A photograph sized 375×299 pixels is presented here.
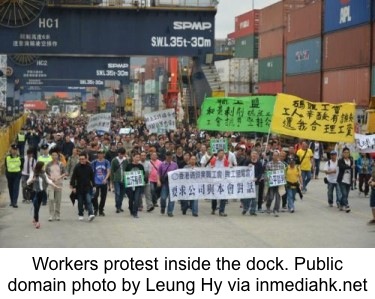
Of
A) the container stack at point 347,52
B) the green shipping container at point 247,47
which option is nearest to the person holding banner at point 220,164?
the container stack at point 347,52

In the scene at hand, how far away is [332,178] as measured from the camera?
18.8 m

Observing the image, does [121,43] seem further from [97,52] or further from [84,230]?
[84,230]

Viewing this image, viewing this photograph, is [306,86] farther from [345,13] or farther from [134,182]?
[134,182]

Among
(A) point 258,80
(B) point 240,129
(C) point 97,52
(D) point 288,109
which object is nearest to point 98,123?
(C) point 97,52

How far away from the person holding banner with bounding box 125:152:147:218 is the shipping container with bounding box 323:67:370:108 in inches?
1036

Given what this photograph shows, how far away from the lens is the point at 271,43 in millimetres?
70875

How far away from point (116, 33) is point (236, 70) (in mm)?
48364

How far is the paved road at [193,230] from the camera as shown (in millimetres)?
13367

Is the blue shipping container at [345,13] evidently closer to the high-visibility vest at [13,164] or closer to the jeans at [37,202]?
the high-visibility vest at [13,164]

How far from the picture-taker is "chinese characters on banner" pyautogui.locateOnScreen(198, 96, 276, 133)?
23.0 m

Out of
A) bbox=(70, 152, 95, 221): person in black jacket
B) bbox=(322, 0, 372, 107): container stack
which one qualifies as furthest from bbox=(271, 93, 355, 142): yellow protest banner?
bbox=(322, 0, 372, 107): container stack

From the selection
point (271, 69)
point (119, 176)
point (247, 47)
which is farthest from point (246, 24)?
point (119, 176)

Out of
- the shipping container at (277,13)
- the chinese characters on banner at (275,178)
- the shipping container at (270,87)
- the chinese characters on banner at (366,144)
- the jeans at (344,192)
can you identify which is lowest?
the jeans at (344,192)

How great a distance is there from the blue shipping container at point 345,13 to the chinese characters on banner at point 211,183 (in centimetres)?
2962
